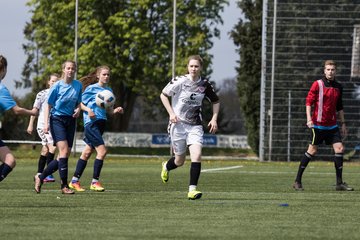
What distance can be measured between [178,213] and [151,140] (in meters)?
52.8

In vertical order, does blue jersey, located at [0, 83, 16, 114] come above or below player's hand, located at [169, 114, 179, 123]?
above

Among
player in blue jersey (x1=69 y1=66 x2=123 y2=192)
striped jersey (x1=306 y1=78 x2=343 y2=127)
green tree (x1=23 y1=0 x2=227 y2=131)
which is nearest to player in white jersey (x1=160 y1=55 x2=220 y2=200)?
player in blue jersey (x1=69 y1=66 x2=123 y2=192)

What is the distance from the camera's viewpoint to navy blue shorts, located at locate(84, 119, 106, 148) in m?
15.9

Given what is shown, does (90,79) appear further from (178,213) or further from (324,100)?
(178,213)

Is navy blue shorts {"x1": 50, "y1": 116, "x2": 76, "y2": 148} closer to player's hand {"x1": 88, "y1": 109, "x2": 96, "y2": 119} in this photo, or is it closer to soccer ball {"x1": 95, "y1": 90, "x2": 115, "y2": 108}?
player's hand {"x1": 88, "y1": 109, "x2": 96, "y2": 119}

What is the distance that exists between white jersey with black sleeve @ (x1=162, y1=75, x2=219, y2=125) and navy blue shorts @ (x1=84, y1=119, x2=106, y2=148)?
2.01 meters

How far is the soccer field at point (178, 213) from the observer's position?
9259mm

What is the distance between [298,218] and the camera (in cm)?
1070

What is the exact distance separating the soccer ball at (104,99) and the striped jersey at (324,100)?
3.04 m

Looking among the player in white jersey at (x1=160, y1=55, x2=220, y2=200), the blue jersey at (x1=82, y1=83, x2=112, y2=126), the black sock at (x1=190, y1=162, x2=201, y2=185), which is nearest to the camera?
the black sock at (x1=190, y1=162, x2=201, y2=185)

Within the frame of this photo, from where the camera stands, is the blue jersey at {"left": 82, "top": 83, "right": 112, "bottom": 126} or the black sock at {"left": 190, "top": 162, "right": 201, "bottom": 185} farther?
the blue jersey at {"left": 82, "top": 83, "right": 112, "bottom": 126}

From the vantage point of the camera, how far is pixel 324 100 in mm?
16359

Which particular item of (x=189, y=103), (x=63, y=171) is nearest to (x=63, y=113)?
(x=63, y=171)

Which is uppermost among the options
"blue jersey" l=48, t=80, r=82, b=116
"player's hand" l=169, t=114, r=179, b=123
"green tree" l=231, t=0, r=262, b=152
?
"blue jersey" l=48, t=80, r=82, b=116
